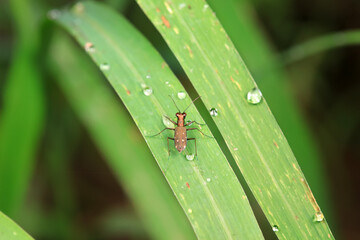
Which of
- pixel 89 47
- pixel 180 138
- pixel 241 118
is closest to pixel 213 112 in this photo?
pixel 241 118

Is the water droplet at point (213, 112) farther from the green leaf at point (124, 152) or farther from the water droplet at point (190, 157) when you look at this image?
the green leaf at point (124, 152)

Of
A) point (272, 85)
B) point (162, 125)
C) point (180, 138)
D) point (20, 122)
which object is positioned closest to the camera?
point (162, 125)

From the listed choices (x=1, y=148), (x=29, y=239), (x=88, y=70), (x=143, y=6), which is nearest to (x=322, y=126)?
(x=88, y=70)

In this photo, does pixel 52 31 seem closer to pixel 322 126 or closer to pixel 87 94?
pixel 87 94

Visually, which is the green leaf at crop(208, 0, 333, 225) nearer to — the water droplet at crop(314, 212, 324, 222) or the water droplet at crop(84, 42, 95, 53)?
the water droplet at crop(84, 42, 95, 53)

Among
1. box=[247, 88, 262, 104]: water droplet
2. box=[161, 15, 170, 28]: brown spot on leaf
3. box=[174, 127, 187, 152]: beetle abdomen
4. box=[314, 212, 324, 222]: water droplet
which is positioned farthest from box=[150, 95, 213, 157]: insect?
box=[314, 212, 324, 222]: water droplet

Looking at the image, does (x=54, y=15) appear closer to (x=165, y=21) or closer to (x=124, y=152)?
(x=165, y=21)
